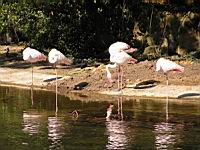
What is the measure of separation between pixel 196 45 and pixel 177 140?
17.1 m

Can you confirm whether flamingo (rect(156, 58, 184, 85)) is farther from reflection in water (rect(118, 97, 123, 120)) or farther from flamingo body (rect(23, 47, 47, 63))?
flamingo body (rect(23, 47, 47, 63))

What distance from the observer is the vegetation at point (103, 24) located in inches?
1179

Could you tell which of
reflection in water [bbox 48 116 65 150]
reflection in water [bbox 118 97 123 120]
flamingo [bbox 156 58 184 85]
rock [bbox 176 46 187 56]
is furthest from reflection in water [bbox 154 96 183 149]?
rock [bbox 176 46 187 56]

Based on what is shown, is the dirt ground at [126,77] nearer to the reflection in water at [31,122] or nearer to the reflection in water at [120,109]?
the reflection in water at [120,109]

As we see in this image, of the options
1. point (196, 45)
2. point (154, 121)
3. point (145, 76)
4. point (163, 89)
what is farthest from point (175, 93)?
point (196, 45)

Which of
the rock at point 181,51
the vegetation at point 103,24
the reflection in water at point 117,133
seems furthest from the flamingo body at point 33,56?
the rock at point 181,51

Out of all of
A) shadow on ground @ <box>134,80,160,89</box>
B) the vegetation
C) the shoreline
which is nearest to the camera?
the shoreline

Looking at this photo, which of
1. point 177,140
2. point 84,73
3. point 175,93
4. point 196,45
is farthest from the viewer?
point 196,45

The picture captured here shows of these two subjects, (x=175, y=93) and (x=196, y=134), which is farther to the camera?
(x=175, y=93)

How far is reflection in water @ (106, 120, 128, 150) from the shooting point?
12336 mm

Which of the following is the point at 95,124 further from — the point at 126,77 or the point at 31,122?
the point at 126,77

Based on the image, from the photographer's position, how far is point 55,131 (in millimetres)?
14039

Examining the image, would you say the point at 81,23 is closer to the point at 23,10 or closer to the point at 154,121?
the point at 23,10

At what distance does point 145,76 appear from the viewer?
75.6 ft
